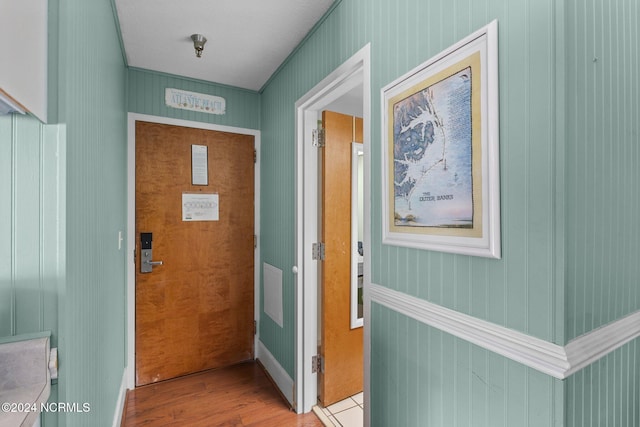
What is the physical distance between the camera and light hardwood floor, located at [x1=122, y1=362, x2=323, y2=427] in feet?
6.77

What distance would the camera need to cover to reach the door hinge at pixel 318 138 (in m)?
2.24

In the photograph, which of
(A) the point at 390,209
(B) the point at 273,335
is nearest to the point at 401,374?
(A) the point at 390,209

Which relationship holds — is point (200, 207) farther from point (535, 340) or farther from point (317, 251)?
point (535, 340)

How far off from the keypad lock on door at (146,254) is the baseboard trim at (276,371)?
1.15 m

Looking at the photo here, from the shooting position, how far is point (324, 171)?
2.24m

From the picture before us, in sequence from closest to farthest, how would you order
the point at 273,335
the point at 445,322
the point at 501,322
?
the point at 501,322 < the point at 445,322 < the point at 273,335

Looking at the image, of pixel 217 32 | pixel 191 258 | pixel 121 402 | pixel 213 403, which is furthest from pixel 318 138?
pixel 121 402

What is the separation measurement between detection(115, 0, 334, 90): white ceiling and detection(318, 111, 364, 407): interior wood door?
0.60 m

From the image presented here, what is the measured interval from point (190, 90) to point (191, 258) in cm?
140

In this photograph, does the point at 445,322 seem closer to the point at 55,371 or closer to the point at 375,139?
the point at 375,139

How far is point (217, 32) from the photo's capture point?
6.54 ft

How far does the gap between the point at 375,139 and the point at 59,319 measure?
49.2 inches

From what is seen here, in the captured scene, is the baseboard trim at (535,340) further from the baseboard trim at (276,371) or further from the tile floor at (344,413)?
the baseboard trim at (276,371)

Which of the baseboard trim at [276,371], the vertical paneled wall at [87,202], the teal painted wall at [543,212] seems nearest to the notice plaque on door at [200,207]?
the vertical paneled wall at [87,202]
